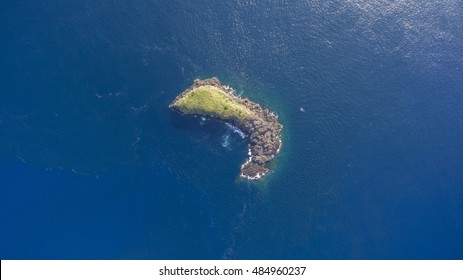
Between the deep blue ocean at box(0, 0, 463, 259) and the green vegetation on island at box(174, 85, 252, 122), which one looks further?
the green vegetation on island at box(174, 85, 252, 122)

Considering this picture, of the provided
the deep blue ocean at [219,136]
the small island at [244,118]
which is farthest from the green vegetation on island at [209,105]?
the deep blue ocean at [219,136]

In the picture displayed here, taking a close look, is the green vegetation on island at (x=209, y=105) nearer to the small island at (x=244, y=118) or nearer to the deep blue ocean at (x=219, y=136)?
the small island at (x=244, y=118)

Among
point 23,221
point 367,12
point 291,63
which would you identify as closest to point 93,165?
point 23,221

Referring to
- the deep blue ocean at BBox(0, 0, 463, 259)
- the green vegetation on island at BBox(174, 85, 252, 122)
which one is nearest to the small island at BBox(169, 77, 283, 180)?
the green vegetation on island at BBox(174, 85, 252, 122)

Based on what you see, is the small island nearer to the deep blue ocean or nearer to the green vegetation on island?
the green vegetation on island

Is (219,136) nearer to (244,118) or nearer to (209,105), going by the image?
(244,118)
